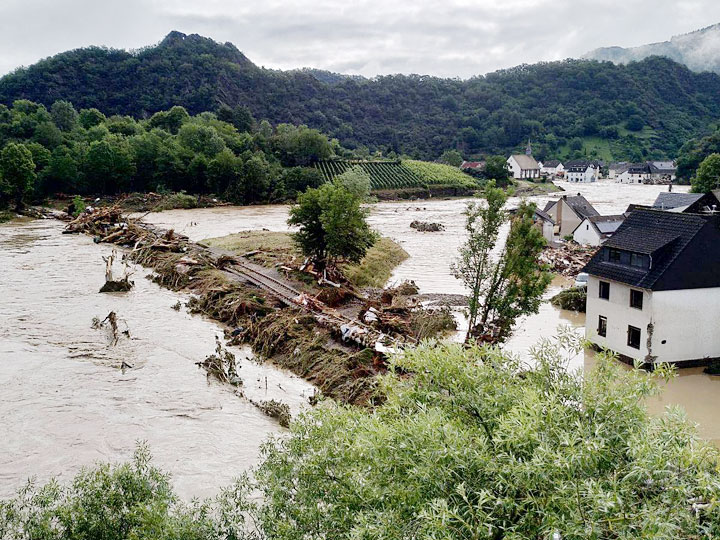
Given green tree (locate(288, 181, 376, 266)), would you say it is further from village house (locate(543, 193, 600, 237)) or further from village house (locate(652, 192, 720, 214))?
village house (locate(543, 193, 600, 237))

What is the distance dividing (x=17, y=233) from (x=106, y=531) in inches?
1968

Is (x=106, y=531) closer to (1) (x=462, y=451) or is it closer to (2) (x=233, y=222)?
(1) (x=462, y=451)

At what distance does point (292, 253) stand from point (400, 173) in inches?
2710

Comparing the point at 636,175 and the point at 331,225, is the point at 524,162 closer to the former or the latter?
the point at 636,175

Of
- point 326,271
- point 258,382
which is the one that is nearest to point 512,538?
point 258,382

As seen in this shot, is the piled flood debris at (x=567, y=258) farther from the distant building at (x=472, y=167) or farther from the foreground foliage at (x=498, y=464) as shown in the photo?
the distant building at (x=472, y=167)

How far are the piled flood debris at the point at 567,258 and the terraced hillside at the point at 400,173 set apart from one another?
52.1 metres

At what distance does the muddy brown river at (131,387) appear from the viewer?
1465 centimetres

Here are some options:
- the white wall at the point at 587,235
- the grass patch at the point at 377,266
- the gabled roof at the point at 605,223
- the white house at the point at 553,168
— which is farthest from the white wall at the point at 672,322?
the white house at the point at 553,168

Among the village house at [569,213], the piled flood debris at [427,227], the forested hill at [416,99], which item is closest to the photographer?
the village house at [569,213]

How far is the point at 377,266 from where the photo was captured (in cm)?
3684

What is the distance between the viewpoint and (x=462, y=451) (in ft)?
20.0

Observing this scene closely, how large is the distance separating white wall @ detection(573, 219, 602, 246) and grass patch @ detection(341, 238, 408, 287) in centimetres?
1435

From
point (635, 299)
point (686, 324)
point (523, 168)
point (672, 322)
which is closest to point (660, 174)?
point (523, 168)
